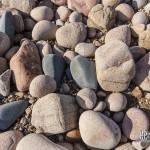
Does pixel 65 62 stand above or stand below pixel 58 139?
above

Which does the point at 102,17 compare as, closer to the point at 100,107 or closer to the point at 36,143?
the point at 100,107

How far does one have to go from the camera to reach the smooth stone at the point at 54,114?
1.83 meters

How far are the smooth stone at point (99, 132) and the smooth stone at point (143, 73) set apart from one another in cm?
27

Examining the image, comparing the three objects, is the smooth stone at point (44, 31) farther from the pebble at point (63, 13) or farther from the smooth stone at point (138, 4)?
the smooth stone at point (138, 4)

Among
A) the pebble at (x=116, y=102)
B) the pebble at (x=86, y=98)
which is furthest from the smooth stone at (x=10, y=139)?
the pebble at (x=116, y=102)

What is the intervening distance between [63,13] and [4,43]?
42 cm

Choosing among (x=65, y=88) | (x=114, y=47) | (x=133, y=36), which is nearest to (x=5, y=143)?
(x=65, y=88)

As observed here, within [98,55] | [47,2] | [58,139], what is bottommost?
[58,139]

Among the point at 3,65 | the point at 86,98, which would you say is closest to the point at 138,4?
the point at 86,98

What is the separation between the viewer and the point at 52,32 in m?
2.22

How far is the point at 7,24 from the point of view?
221cm

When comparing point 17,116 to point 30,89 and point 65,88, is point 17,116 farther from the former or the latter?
point 65,88

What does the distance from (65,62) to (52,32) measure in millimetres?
239

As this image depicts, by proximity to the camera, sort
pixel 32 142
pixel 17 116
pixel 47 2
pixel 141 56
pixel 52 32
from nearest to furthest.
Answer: pixel 32 142, pixel 17 116, pixel 141 56, pixel 52 32, pixel 47 2
